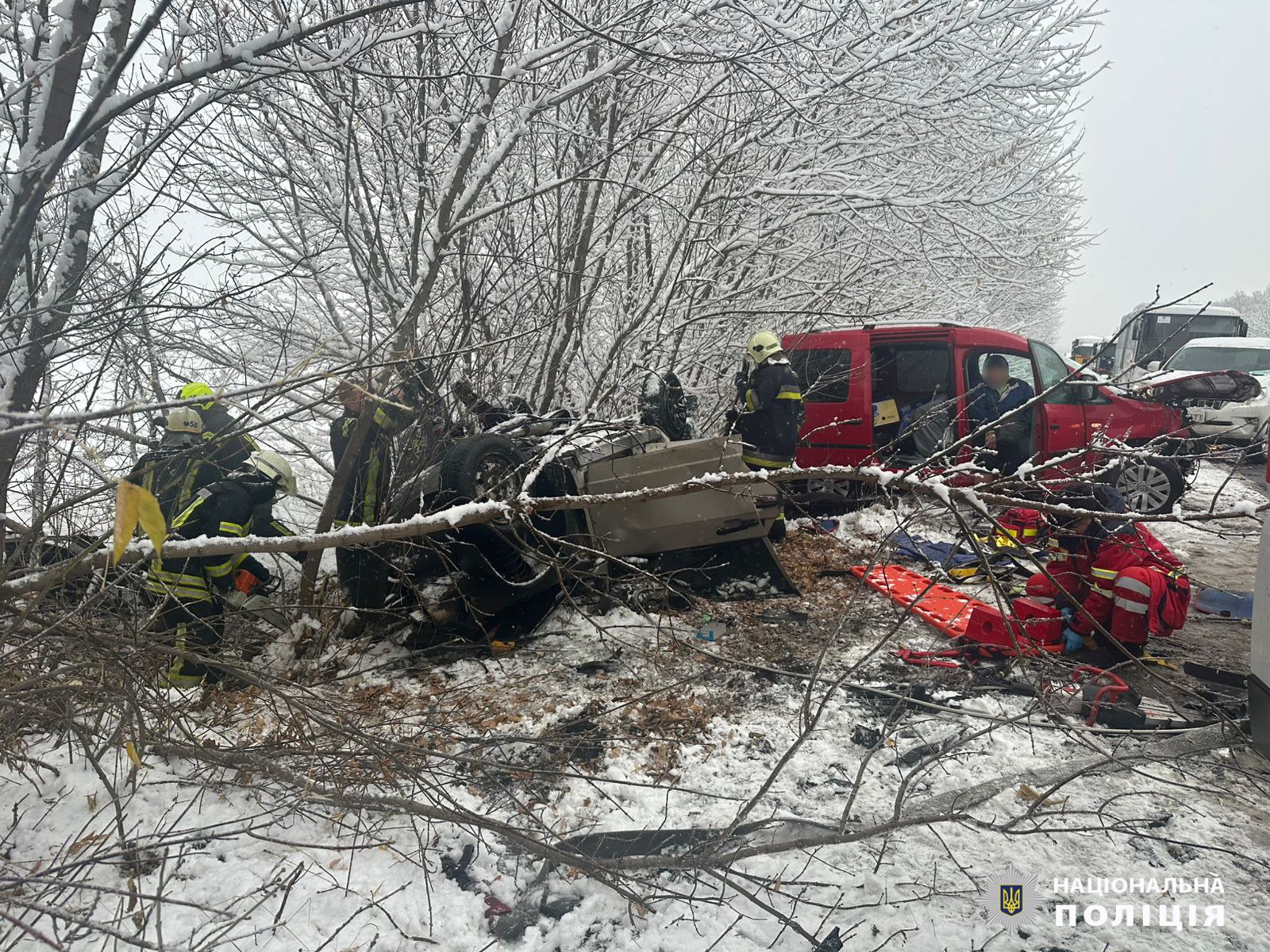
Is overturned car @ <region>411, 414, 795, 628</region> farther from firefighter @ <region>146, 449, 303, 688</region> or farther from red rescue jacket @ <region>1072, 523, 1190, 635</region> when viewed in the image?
red rescue jacket @ <region>1072, 523, 1190, 635</region>

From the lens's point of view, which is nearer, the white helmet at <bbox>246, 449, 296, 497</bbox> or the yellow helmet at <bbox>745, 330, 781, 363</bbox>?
the white helmet at <bbox>246, 449, 296, 497</bbox>

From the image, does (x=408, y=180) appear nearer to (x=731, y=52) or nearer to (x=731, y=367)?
(x=731, y=52)

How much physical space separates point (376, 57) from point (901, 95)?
5470 millimetres

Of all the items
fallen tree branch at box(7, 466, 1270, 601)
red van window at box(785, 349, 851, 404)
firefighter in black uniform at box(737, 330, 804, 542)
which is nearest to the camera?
fallen tree branch at box(7, 466, 1270, 601)

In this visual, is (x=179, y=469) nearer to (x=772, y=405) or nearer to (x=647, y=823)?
(x=647, y=823)

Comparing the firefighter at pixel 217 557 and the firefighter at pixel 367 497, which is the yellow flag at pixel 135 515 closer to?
the firefighter at pixel 217 557

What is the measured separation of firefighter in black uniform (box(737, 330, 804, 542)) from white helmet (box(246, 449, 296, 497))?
3.61 m

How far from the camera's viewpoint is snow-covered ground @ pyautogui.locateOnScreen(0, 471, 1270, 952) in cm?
233

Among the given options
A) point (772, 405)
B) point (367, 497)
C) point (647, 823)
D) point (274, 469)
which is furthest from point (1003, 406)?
point (274, 469)

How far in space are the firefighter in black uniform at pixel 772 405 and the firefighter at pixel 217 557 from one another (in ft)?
12.4

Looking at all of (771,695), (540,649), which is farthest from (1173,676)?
(540,649)

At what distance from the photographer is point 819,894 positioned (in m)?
2.45

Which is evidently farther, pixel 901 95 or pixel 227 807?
pixel 901 95

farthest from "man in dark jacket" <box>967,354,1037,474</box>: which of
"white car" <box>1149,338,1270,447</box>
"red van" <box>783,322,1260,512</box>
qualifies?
"white car" <box>1149,338,1270,447</box>
